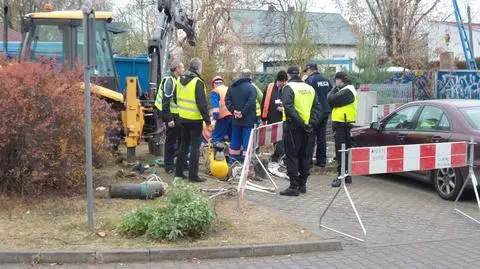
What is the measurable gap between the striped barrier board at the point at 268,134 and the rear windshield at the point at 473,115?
2881mm

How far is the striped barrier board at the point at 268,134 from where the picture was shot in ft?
31.6

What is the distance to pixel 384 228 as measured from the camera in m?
7.46

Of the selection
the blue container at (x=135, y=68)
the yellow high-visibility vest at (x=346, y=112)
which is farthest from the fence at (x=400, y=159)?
the blue container at (x=135, y=68)

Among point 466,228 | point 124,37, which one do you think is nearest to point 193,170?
point 466,228

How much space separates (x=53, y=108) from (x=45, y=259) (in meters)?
2.48

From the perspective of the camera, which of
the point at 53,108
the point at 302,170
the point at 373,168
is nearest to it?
the point at 373,168

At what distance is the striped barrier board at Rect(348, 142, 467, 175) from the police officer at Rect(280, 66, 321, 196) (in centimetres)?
178

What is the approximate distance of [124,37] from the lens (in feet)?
90.2

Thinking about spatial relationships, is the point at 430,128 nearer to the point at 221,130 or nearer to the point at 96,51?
Result: the point at 221,130

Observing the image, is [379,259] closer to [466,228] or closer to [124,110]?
[466,228]

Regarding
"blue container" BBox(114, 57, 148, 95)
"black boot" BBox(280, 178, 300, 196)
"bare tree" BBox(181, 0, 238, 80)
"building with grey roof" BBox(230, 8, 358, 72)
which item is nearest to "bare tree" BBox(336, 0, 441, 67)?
"building with grey roof" BBox(230, 8, 358, 72)

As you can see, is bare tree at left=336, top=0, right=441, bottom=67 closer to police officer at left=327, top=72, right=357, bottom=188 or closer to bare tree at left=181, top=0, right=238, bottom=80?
bare tree at left=181, top=0, right=238, bottom=80

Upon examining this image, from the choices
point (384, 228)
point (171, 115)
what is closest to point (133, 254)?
point (384, 228)

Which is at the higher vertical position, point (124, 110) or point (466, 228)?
point (124, 110)
